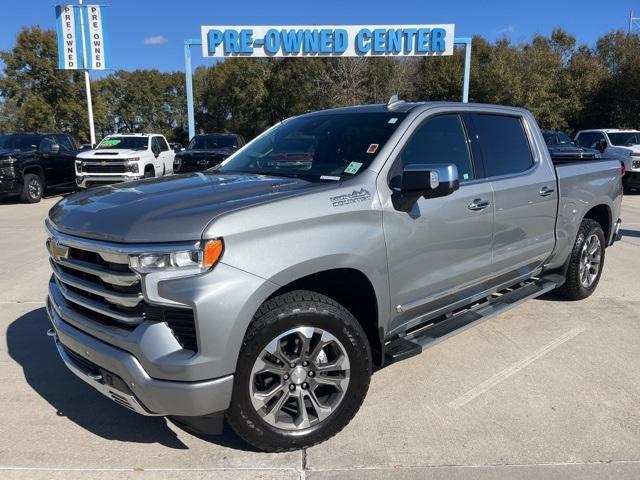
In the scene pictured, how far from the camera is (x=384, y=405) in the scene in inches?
133

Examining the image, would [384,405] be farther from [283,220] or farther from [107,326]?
[107,326]

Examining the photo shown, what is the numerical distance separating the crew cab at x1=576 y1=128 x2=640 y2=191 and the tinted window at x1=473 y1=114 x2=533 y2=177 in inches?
471

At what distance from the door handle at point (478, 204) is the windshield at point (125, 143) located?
13930 mm

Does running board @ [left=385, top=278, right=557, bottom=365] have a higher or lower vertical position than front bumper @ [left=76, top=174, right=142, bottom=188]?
lower

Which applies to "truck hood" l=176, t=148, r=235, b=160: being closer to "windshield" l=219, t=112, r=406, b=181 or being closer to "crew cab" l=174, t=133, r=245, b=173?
"crew cab" l=174, t=133, r=245, b=173

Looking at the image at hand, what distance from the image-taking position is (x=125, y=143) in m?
16.0

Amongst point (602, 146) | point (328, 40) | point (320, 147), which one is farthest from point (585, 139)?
point (320, 147)

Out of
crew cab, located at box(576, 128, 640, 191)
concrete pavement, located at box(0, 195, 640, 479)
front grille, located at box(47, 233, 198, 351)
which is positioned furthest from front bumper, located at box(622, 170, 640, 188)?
front grille, located at box(47, 233, 198, 351)

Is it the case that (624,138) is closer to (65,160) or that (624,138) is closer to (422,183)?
(422,183)

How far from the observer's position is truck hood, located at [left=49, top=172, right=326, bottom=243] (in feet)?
7.92

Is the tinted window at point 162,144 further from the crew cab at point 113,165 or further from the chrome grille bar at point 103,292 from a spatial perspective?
the chrome grille bar at point 103,292

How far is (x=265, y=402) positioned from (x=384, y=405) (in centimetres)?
101

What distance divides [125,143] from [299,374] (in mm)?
14942

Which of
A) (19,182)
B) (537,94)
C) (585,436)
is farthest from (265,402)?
(537,94)
